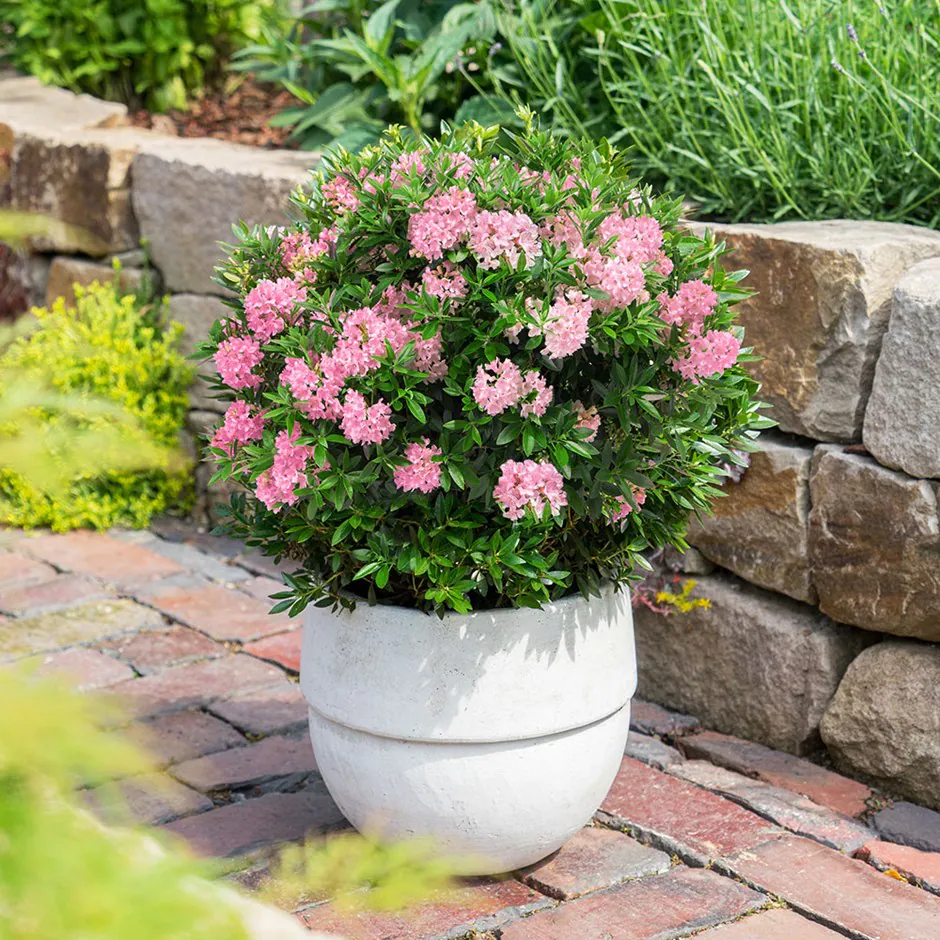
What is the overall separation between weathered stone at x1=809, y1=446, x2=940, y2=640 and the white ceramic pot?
0.67 m

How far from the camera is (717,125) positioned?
336cm

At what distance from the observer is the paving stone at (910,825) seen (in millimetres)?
2443

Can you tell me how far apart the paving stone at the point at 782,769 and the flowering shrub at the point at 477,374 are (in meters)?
0.78

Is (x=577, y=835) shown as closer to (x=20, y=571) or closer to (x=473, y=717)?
(x=473, y=717)

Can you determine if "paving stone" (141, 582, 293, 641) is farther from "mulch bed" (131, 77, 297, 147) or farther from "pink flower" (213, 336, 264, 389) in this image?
"mulch bed" (131, 77, 297, 147)

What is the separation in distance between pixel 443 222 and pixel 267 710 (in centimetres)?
146

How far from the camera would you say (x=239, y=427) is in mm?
2123

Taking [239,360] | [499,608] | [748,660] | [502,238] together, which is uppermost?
[502,238]

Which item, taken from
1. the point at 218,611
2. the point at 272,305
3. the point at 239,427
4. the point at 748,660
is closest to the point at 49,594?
the point at 218,611

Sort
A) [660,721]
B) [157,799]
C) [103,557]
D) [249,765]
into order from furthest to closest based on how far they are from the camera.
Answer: [103,557]
[660,721]
[249,765]
[157,799]

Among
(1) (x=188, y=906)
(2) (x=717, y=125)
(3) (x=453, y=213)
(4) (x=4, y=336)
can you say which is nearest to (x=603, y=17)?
(2) (x=717, y=125)

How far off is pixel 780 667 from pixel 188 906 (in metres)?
2.36

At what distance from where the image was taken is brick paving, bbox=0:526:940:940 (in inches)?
83.9

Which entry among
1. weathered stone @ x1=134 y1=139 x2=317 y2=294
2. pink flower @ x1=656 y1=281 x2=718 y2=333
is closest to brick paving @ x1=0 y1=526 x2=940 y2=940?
pink flower @ x1=656 y1=281 x2=718 y2=333
